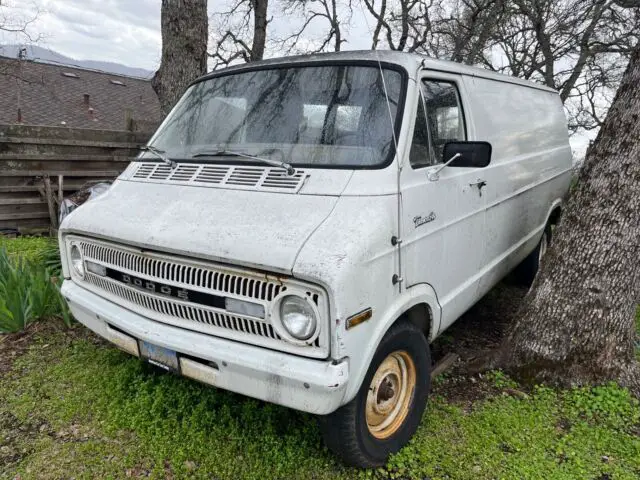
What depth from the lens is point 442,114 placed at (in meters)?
3.20

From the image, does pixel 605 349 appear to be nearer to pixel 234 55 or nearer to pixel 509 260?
pixel 509 260

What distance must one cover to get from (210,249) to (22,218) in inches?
282

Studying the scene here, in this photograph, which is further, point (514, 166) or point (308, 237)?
point (514, 166)

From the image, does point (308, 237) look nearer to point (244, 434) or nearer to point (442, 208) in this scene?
point (442, 208)

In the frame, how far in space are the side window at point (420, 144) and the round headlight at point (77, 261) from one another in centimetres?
206

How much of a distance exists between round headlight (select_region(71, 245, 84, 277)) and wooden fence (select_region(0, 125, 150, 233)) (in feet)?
18.8

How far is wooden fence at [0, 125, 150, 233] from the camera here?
300 inches

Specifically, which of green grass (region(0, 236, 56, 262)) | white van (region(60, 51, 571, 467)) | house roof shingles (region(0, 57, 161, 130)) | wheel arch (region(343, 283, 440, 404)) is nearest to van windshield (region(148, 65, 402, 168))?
white van (region(60, 51, 571, 467))

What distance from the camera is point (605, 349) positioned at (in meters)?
3.36

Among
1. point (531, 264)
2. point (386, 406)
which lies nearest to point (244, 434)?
A: point (386, 406)

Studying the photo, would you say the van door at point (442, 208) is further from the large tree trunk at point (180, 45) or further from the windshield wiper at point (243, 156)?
the large tree trunk at point (180, 45)

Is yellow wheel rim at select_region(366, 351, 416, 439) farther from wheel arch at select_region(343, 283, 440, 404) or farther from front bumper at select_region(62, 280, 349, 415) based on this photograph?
front bumper at select_region(62, 280, 349, 415)

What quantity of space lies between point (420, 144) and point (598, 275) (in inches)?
62.9

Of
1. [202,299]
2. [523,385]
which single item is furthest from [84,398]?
[523,385]
